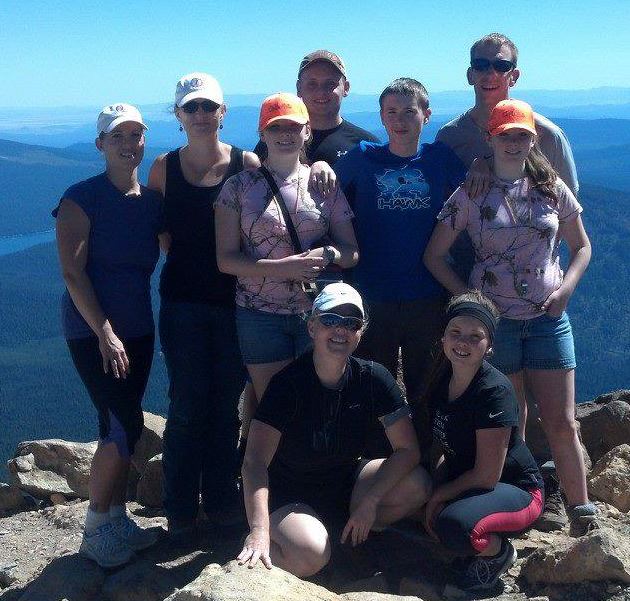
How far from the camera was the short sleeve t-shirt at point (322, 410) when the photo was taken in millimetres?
5164

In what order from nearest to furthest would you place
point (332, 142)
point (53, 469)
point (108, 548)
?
point (108, 548), point (332, 142), point (53, 469)

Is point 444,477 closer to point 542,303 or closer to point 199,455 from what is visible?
point 542,303

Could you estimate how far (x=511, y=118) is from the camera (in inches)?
211

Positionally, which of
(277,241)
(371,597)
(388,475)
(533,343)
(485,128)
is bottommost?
(371,597)

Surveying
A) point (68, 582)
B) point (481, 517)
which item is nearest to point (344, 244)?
point (481, 517)

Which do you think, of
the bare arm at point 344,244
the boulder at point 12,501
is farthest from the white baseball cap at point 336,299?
the boulder at point 12,501

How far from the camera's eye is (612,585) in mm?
4996

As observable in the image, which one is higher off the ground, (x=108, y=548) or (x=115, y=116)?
(x=115, y=116)

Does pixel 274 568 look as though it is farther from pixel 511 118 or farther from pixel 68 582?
pixel 511 118

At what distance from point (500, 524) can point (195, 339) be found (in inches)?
93.8

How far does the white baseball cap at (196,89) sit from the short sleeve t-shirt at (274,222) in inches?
25.6

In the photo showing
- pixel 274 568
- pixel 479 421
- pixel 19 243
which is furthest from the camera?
pixel 19 243

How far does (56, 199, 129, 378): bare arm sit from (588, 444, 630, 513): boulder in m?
4.12

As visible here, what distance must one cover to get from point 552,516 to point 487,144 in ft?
9.48
